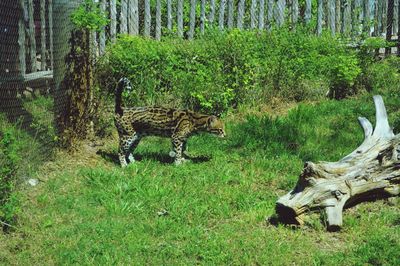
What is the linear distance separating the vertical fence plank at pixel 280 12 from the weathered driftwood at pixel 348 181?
5.90 meters

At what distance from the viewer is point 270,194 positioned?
7648 millimetres

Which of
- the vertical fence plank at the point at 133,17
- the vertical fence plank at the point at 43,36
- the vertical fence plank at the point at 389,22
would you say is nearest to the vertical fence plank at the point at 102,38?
the vertical fence plank at the point at 133,17

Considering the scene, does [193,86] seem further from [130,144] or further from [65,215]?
[65,215]

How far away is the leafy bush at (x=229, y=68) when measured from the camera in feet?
36.1

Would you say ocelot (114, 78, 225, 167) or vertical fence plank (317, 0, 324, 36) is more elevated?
vertical fence plank (317, 0, 324, 36)

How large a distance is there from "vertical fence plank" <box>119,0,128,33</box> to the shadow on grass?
352 cm

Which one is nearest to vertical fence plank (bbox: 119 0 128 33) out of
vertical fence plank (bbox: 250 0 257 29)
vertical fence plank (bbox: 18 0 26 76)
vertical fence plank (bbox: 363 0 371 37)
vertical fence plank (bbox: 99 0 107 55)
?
vertical fence plank (bbox: 99 0 107 55)

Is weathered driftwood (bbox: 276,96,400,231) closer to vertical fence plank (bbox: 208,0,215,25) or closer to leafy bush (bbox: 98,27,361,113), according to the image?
leafy bush (bbox: 98,27,361,113)

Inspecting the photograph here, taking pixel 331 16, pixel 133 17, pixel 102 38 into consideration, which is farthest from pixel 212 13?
pixel 331 16

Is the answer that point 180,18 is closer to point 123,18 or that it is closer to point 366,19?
point 123,18

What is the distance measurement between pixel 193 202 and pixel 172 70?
4.57 m

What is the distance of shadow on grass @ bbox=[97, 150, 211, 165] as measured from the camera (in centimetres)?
895

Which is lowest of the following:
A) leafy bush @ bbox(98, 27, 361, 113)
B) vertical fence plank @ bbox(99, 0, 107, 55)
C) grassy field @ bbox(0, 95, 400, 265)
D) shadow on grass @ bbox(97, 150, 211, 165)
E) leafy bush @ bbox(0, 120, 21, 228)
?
grassy field @ bbox(0, 95, 400, 265)

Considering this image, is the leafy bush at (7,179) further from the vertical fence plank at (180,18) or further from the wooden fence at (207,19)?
the vertical fence plank at (180,18)
